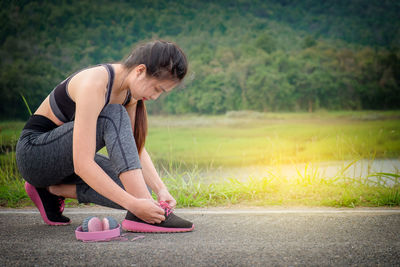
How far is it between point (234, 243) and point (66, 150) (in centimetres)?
90

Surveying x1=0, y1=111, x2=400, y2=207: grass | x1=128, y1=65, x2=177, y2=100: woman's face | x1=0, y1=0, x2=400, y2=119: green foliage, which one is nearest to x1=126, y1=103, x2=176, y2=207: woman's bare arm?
x1=128, y1=65, x2=177, y2=100: woman's face

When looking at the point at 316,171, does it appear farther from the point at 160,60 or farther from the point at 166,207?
the point at 160,60

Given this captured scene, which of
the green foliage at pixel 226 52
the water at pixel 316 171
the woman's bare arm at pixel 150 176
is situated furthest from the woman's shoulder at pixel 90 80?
the green foliage at pixel 226 52

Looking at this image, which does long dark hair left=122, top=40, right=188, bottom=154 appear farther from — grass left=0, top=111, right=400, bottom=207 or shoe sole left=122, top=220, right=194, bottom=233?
grass left=0, top=111, right=400, bottom=207

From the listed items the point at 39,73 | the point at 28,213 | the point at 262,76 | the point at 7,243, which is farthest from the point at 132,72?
the point at 262,76

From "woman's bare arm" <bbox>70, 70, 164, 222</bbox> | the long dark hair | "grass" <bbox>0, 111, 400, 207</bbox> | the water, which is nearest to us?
"woman's bare arm" <bbox>70, 70, 164, 222</bbox>

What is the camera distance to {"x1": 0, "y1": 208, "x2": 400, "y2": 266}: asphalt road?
1.39m

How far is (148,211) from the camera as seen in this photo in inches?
65.2

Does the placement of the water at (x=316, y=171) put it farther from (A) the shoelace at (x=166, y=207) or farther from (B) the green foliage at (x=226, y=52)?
(B) the green foliage at (x=226, y=52)

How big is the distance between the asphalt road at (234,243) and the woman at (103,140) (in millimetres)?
185

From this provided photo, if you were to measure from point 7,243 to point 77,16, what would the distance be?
1463 cm

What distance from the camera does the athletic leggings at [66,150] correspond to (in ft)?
5.35

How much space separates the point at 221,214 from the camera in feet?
8.04

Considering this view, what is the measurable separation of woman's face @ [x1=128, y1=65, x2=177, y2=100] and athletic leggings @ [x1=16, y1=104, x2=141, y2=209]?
11cm
